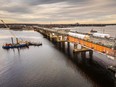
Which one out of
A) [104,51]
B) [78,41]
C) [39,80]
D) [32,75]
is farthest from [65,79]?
[78,41]

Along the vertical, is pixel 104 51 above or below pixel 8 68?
above

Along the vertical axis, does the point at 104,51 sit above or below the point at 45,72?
above

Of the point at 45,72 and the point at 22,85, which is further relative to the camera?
the point at 45,72

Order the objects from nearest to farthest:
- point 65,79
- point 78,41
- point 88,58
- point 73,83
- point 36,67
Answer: point 73,83, point 65,79, point 36,67, point 88,58, point 78,41

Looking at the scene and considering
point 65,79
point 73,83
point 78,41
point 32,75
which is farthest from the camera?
point 78,41

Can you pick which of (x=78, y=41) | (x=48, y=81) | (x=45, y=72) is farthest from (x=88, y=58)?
(x=48, y=81)

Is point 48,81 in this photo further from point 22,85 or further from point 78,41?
point 78,41

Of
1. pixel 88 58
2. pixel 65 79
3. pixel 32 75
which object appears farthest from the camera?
pixel 88 58

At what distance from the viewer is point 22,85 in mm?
46188

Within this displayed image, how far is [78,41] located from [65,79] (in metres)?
Answer: 34.3

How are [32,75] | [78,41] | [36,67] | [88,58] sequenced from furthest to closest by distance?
[78,41], [88,58], [36,67], [32,75]

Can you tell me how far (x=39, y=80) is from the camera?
160ft

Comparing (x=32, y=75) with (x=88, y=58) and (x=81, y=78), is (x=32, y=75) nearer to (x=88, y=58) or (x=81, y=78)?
(x=81, y=78)

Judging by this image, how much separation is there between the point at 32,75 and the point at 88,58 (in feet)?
112
